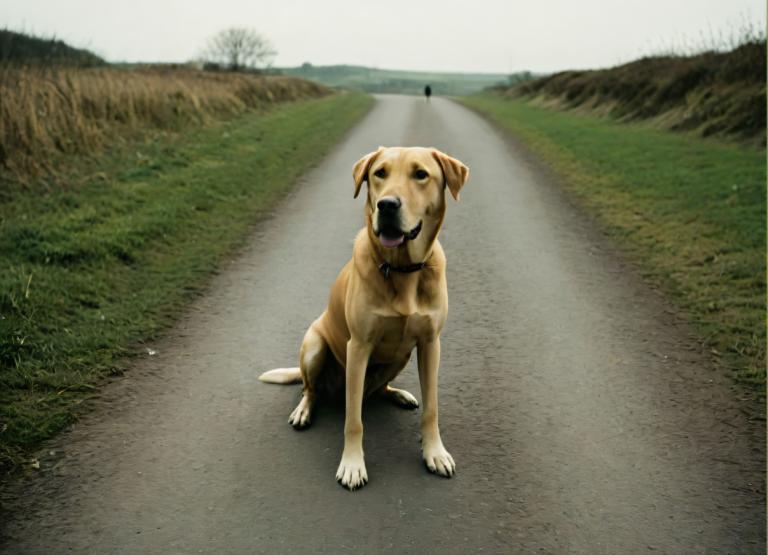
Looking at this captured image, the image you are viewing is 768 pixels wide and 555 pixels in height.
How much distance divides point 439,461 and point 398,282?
3.48 feet

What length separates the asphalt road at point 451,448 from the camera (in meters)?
3.01

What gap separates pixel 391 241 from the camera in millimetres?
3234

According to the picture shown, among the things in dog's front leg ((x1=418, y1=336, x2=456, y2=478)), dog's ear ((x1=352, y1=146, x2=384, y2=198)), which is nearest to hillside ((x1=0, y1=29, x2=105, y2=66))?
dog's ear ((x1=352, y1=146, x2=384, y2=198))

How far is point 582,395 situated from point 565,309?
1.70 metres

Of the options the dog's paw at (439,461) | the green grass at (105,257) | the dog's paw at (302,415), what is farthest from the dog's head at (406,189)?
the green grass at (105,257)

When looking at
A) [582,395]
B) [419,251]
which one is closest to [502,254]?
[582,395]

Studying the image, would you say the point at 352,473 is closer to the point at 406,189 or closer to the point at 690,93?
the point at 406,189

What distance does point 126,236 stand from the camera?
726 centimetres

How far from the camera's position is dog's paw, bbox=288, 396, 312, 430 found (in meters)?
3.92

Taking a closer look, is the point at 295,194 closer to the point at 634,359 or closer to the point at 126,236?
the point at 126,236

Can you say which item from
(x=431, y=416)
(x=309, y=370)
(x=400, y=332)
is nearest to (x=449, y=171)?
(x=400, y=332)

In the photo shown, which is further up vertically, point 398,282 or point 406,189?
point 406,189

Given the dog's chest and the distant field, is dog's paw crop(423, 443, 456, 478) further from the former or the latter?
the distant field

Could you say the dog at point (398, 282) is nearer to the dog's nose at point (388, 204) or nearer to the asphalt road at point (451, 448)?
the dog's nose at point (388, 204)
